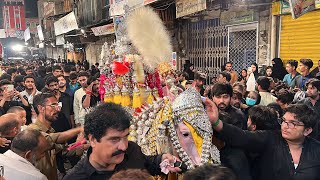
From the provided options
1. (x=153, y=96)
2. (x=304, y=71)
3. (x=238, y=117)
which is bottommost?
(x=238, y=117)

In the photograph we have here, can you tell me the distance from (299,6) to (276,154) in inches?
169

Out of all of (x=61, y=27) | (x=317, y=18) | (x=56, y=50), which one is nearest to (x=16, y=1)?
(x=56, y=50)

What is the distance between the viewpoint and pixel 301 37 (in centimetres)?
774

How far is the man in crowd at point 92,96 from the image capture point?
5270 millimetres

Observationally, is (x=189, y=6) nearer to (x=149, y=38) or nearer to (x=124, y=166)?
(x=149, y=38)

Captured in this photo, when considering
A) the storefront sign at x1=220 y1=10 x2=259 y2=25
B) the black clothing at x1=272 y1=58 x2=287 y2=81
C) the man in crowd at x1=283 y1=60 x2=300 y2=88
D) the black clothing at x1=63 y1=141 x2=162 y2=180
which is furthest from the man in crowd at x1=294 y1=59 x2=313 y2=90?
the black clothing at x1=63 y1=141 x2=162 y2=180

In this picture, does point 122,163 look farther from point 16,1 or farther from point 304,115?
point 16,1

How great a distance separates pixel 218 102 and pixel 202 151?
148 centimetres

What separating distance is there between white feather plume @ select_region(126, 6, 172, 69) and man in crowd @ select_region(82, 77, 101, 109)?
2150mm

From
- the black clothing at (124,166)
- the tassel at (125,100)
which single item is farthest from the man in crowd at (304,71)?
the black clothing at (124,166)

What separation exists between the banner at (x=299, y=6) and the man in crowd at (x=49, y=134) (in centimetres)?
442

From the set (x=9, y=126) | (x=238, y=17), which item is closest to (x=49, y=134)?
(x=9, y=126)

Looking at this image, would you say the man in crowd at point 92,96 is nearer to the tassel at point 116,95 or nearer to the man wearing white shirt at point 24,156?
the tassel at point 116,95

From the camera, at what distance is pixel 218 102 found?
356 centimetres
